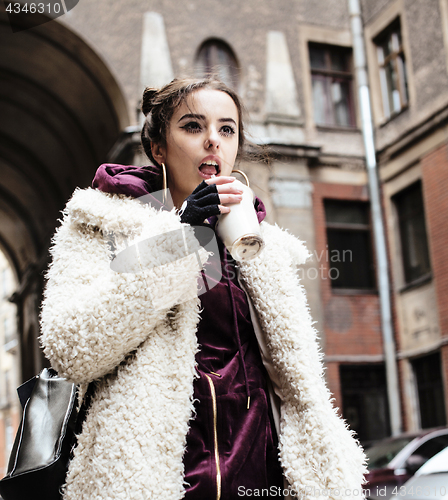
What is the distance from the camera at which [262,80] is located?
37.2ft

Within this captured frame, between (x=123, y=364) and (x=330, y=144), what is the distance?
11.3 meters

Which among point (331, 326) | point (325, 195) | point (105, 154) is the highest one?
point (105, 154)

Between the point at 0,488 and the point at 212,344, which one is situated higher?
the point at 212,344

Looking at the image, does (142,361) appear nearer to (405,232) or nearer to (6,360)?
(405,232)

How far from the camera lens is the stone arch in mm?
10750

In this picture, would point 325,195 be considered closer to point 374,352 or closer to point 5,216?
point 374,352

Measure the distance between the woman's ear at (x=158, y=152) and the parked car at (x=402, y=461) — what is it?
17.6 feet

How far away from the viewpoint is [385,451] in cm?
A: 696

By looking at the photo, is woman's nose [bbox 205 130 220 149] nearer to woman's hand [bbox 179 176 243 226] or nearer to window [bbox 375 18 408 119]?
woman's hand [bbox 179 176 243 226]

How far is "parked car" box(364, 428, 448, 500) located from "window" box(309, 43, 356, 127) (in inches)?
286

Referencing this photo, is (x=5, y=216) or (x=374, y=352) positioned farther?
(x=5, y=216)

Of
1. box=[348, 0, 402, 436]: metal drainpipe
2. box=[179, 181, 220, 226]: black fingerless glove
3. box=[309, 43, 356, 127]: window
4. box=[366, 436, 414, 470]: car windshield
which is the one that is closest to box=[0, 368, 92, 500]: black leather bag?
box=[179, 181, 220, 226]: black fingerless glove

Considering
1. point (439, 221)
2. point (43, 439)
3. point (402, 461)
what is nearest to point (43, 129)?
point (439, 221)

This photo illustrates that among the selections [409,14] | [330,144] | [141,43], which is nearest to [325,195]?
[330,144]
